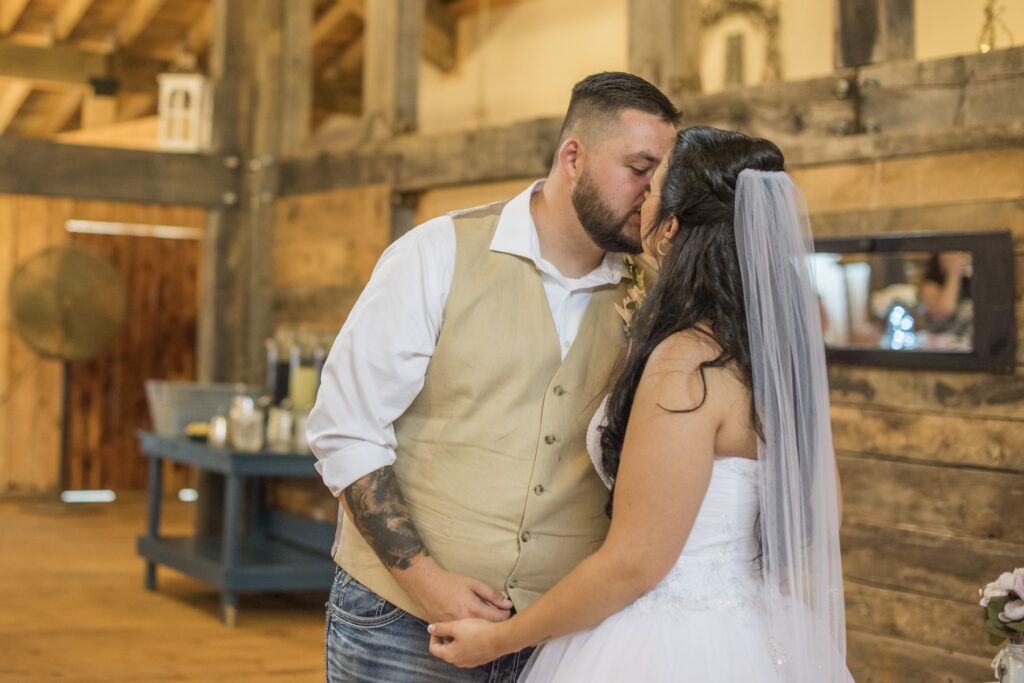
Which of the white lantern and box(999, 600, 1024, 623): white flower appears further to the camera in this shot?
the white lantern

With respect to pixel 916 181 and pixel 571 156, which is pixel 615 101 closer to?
pixel 571 156

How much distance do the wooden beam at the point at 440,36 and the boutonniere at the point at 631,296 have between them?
23.9 feet

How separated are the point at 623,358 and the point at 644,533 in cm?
42

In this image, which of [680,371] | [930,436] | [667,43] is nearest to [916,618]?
[930,436]

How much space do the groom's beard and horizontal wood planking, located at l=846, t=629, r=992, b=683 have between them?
1857 millimetres

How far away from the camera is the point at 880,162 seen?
10.9ft

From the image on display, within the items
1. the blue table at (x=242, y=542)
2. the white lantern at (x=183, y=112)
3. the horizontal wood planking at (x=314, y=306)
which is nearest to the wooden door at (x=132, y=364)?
the white lantern at (x=183, y=112)

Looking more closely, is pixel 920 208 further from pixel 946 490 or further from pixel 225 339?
pixel 225 339

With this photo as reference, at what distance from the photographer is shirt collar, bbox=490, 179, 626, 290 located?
1.87 metres

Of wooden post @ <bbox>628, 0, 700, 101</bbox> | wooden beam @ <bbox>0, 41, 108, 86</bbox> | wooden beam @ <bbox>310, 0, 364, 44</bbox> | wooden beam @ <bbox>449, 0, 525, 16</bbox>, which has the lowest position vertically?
wooden post @ <bbox>628, 0, 700, 101</bbox>

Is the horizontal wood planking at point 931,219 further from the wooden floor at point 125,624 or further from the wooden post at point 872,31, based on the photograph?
the wooden floor at point 125,624

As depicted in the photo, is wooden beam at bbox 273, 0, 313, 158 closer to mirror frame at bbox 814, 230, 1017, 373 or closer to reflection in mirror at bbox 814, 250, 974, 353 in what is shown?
reflection in mirror at bbox 814, 250, 974, 353

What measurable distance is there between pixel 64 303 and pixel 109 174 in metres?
2.11


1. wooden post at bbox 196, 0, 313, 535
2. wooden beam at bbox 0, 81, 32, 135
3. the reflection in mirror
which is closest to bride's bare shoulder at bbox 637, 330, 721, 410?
the reflection in mirror
